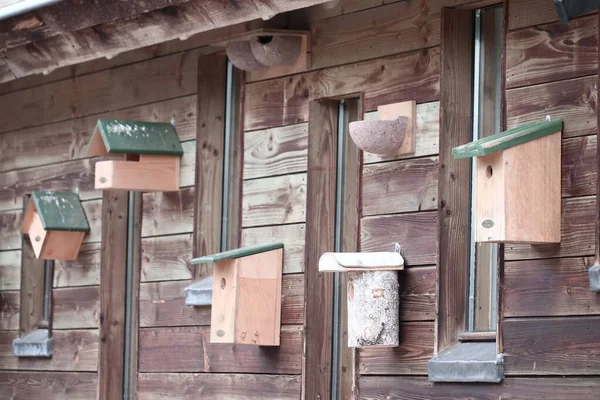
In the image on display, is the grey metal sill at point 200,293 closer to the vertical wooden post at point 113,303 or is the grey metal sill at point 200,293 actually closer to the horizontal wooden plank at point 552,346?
the vertical wooden post at point 113,303

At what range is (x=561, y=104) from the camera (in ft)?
16.6

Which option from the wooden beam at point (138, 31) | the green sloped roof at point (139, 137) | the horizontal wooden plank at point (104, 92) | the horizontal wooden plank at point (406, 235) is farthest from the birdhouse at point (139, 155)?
the horizontal wooden plank at point (406, 235)

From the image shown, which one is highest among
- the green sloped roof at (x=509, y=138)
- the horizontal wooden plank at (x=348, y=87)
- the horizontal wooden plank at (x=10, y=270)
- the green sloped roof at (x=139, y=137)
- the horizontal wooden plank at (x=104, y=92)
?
the horizontal wooden plank at (x=104, y=92)

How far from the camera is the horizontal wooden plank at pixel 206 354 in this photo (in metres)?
6.19

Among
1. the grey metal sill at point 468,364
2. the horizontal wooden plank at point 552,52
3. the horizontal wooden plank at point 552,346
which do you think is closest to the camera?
the horizontal wooden plank at point 552,346

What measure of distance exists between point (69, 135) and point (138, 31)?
1.42 metres


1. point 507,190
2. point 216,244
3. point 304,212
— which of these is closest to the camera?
point 507,190

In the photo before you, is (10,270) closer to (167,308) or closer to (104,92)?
(104,92)

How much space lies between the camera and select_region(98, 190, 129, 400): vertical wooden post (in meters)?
7.25

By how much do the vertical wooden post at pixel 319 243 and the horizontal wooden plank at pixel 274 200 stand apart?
0.07 m

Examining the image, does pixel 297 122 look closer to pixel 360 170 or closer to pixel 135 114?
pixel 360 170

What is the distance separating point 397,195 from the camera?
571 centimetres

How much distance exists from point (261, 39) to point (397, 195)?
41.5 inches

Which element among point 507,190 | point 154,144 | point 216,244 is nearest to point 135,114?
point 154,144
